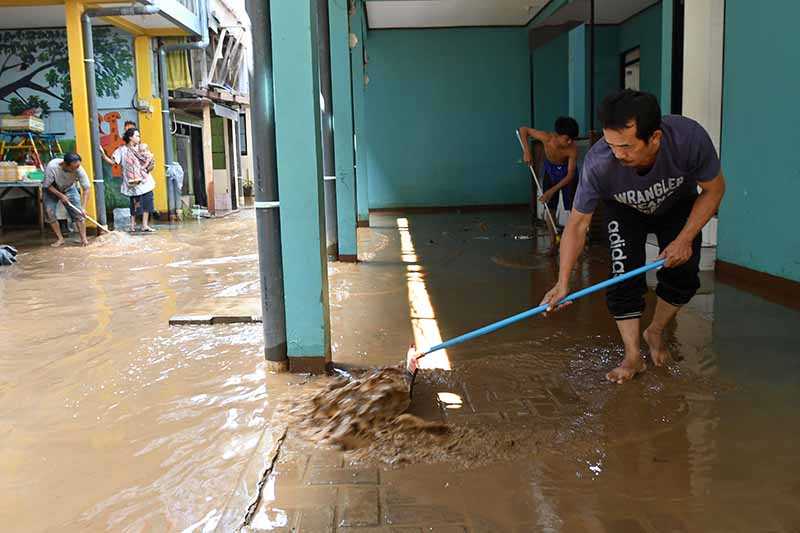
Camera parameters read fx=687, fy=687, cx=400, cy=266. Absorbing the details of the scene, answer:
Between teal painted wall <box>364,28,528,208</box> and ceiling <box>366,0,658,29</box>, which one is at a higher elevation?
ceiling <box>366,0,658,29</box>

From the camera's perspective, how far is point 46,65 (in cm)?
1400

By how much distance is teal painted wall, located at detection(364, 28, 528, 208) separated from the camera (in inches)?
606

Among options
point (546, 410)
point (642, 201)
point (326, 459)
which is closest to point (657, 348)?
point (642, 201)

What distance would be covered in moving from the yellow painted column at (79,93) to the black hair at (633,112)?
10.6 metres

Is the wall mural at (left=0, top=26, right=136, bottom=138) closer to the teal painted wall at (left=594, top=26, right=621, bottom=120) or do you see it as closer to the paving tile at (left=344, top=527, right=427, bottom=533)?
the teal painted wall at (left=594, top=26, right=621, bottom=120)

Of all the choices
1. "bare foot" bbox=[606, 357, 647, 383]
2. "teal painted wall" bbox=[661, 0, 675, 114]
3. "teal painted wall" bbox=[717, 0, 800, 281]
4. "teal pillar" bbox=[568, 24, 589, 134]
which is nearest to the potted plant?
"teal pillar" bbox=[568, 24, 589, 134]

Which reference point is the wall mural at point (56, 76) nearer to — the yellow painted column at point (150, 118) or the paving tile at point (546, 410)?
the yellow painted column at point (150, 118)

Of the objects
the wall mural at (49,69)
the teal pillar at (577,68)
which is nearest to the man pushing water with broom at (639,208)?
the teal pillar at (577,68)

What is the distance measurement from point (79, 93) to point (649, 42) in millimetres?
10450

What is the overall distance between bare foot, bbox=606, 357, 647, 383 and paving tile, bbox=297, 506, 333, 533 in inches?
72.9

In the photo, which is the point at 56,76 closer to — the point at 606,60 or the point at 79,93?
the point at 79,93

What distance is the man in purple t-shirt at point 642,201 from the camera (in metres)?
3.07

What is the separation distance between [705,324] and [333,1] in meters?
6.06

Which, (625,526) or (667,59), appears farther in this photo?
(667,59)
